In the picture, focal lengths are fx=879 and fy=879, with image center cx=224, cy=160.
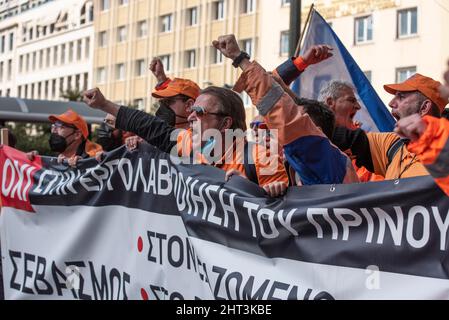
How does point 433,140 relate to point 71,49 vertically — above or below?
below

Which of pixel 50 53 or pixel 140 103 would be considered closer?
pixel 140 103

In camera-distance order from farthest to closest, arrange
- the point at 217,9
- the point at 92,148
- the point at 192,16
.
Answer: the point at 192,16, the point at 217,9, the point at 92,148

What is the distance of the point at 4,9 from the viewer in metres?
8.51

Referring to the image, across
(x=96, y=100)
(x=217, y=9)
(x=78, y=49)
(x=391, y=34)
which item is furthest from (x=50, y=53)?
(x=96, y=100)

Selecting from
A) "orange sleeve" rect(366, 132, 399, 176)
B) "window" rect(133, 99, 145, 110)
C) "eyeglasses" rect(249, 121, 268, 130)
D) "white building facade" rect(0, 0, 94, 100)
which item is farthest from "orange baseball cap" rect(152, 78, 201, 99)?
"window" rect(133, 99, 145, 110)

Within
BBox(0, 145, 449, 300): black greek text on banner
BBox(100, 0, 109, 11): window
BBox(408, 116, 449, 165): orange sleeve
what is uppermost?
BBox(100, 0, 109, 11): window

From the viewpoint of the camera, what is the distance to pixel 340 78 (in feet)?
23.3

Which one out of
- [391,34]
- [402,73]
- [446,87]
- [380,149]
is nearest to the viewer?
[446,87]

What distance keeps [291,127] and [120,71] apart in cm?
5223

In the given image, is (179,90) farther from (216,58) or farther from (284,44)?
(216,58)

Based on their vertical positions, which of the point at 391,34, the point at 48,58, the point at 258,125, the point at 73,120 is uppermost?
the point at 48,58

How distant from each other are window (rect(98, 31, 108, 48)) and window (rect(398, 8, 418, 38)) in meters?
26.4

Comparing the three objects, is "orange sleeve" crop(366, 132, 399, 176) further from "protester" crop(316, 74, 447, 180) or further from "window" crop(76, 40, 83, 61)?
"window" crop(76, 40, 83, 61)

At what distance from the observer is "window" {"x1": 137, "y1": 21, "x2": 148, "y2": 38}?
52594 mm
